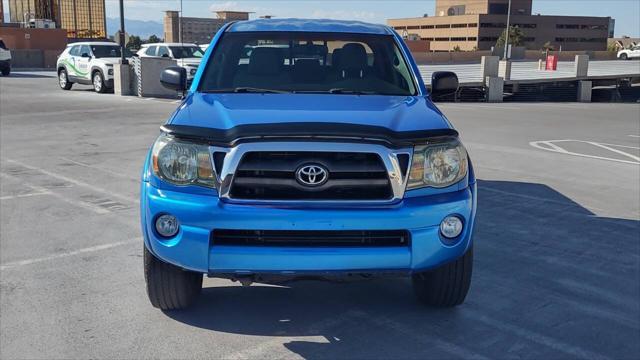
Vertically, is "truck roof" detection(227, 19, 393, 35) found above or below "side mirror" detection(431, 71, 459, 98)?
above

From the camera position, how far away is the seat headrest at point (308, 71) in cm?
489

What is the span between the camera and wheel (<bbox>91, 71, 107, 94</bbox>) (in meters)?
23.7

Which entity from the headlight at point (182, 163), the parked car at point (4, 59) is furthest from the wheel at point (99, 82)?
the headlight at point (182, 163)

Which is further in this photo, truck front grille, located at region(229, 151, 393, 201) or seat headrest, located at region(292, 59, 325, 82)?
seat headrest, located at region(292, 59, 325, 82)

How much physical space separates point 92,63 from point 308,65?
20.7 meters

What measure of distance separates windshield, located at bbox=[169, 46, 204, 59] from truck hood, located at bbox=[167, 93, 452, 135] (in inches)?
811

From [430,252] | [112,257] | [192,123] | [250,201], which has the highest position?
[192,123]

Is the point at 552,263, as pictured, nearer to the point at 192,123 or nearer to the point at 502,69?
the point at 192,123

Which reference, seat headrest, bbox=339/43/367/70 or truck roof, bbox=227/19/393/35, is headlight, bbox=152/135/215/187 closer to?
seat headrest, bbox=339/43/367/70

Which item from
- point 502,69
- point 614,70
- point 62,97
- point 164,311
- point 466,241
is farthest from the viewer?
point 614,70

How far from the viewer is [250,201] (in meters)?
3.41

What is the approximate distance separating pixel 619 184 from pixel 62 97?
1827 cm

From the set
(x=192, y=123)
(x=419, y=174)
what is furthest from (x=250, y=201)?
(x=419, y=174)

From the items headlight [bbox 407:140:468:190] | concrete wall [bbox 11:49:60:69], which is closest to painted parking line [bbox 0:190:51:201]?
headlight [bbox 407:140:468:190]
